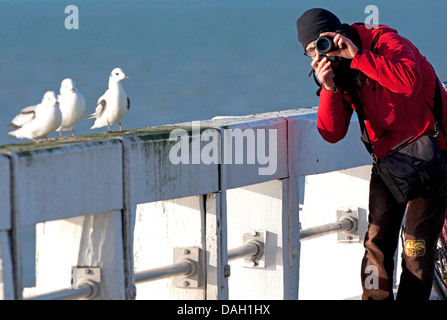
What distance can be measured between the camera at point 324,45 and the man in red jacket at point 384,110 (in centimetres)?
2

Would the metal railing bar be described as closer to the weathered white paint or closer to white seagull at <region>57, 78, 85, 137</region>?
the weathered white paint

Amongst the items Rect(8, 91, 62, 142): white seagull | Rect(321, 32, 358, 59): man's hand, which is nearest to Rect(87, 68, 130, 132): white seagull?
Rect(8, 91, 62, 142): white seagull

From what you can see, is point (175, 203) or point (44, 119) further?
point (175, 203)

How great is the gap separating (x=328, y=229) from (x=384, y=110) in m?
1.62

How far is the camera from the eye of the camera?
5.15 metres

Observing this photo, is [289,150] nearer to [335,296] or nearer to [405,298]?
[405,298]

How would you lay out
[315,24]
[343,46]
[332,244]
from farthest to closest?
1. [332,244]
2. [315,24]
3. [343,46]

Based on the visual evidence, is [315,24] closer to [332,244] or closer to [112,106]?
[112,106]

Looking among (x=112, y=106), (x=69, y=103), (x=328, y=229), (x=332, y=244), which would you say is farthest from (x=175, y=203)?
(x=332, y=244)

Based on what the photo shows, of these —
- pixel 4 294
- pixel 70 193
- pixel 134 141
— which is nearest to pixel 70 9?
pixel 134 141

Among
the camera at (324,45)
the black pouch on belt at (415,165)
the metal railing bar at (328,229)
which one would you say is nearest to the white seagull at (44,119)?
the camera at (324,45)

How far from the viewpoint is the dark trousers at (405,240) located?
A: 5473 mm

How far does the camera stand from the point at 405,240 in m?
5.54

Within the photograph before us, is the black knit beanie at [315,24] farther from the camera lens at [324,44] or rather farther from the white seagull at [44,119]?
the white seagull at [44,119]
